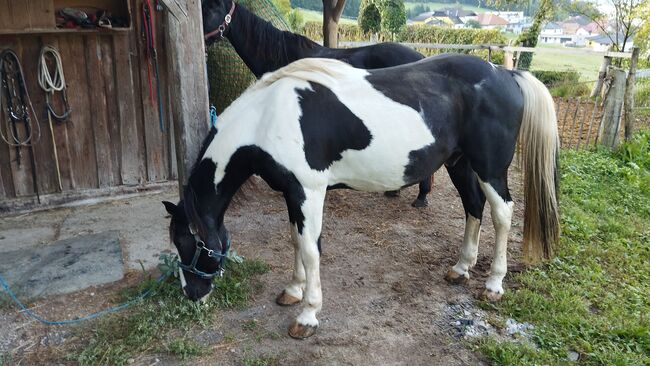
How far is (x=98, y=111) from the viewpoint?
4336 millimetres

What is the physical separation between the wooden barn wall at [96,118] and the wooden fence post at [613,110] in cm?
555

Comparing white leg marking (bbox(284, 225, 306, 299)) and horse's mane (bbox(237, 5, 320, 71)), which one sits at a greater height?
horse's mane (bbox(237, 5, 320, 71))

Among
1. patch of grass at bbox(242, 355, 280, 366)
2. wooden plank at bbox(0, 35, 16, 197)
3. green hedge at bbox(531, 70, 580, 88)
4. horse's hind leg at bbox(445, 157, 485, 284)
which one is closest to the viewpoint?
patch of grass at bbox(242, 355, 280, 366)

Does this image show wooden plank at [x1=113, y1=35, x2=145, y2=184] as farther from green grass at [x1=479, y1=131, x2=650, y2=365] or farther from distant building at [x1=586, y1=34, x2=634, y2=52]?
distant building at [x1=586, y1=34, x2=634, y2=52]

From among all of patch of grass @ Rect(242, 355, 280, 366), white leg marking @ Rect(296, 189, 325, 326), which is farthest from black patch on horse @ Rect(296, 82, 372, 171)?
patch of grass @ Rect(242, 355, 280, 366)

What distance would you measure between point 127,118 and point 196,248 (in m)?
2.39

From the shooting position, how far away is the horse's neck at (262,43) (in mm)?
4414

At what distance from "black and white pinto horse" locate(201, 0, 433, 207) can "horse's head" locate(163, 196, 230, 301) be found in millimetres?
2267

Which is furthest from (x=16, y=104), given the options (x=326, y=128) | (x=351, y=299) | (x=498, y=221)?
(x=498, y=221)

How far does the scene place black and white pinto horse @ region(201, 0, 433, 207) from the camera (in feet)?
14.2

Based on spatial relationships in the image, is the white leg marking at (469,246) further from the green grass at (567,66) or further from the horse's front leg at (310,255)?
the green grass at (567,66)

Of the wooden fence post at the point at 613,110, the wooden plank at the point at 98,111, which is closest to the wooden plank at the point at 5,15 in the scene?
the wooden plank at the point at 98,111

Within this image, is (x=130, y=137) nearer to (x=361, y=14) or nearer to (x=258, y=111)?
(x=258, y=111)

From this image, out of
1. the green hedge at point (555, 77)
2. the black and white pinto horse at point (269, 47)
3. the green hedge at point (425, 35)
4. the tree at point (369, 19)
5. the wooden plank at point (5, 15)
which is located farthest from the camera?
the tree at point (369, 19)
